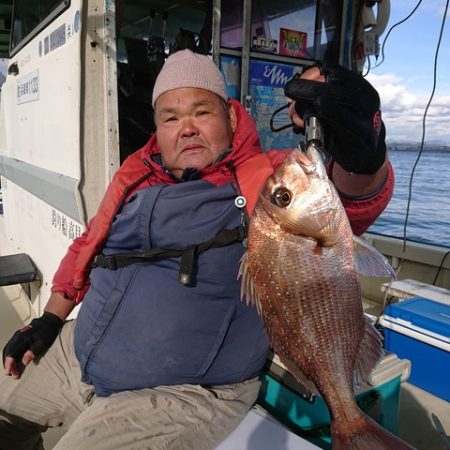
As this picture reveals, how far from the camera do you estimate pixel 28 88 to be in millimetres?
4480

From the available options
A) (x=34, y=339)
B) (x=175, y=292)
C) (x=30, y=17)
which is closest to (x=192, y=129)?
(x=175, y=292)

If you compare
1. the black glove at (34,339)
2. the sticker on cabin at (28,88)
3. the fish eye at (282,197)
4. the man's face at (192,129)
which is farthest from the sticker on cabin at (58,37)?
the fish eye at (282,197)

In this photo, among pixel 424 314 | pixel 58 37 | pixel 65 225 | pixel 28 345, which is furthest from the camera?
pixel 65 225

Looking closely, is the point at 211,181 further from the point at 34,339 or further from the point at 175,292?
the point at 34,339

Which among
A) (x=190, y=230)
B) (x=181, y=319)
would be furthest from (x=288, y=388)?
(x=190, y=230)

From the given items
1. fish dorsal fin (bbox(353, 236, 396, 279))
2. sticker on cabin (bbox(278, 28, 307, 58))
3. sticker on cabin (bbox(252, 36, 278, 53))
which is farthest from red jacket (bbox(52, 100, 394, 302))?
sticker on cabin (bbox(278, 28, 307, 58))

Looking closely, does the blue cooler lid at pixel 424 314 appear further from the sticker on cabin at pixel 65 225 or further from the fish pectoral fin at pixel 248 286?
the sticker on cabin at pixel 65 225

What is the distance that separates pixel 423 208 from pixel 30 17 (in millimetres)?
8460

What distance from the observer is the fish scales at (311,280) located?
1.36 m

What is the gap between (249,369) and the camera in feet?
6.52

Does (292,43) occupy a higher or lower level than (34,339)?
higher

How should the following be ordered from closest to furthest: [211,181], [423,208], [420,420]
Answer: [211,181], [420,420], [423,208]

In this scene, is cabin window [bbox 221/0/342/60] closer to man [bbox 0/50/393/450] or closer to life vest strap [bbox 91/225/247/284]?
man [bbox 0/50/393/450]

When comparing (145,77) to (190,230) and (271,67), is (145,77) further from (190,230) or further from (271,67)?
(190,230)
